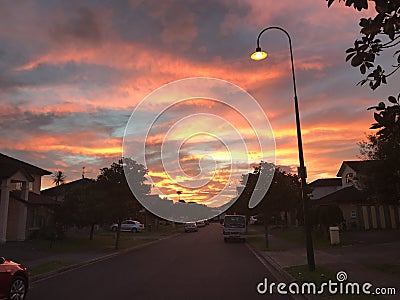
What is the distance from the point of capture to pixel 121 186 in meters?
28.8

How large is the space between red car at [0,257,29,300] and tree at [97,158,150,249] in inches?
732

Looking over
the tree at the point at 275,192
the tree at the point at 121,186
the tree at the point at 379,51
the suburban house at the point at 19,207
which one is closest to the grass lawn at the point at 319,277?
the tree at the point at 379,51

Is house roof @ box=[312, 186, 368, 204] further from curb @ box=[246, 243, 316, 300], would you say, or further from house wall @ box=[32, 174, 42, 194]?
house wall @ box=[32, 174, 42, 194]

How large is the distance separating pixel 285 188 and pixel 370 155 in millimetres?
8606

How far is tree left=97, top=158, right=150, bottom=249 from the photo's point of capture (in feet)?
94.1

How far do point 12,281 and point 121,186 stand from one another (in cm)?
1946

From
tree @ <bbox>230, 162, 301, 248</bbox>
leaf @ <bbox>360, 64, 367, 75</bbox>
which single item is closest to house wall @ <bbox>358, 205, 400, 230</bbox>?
tree @ <bbox>230, 162, 301, 248</bbox>

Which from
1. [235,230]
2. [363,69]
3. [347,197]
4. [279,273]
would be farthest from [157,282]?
[347,197]

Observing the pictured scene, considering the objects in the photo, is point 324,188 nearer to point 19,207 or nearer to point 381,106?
point 19,207

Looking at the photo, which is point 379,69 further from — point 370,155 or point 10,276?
point 370,155

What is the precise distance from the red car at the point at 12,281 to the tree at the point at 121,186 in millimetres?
18593

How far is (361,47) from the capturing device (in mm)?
4980

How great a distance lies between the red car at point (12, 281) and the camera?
911cm

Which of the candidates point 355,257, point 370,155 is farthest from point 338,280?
point 370,155
